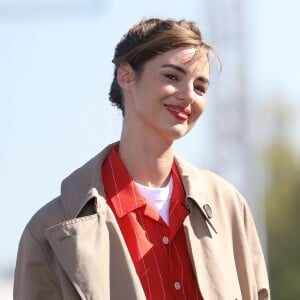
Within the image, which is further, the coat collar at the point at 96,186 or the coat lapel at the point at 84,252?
the coat collar at the point at 96,186

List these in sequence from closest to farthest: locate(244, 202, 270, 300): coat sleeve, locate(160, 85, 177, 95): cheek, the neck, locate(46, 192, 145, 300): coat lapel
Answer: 1. locate(46, 192, 145, 300): coat lapel
2. locate(160, 85, 177, 95): cheek
3. the neck
4. locate(244, 202, 270, 300): coat sleeve

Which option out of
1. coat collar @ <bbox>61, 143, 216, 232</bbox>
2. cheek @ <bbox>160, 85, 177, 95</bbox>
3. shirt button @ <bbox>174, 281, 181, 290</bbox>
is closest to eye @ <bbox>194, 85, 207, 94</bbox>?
cheek @ <bbox>160, 85, 177, 95</bbox>

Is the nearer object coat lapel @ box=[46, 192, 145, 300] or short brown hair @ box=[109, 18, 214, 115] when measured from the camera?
coat lapel @ box=[46, 192, 145, 300]

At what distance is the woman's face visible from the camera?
594 cm

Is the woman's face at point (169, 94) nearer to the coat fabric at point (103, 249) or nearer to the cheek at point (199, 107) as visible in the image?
the cheek at point (199, 107)

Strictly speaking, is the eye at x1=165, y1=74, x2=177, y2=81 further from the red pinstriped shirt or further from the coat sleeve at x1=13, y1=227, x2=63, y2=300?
the coat sleeve at x1=13, y1=227, x2=63, y2=300

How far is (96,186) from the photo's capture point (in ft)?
19.8

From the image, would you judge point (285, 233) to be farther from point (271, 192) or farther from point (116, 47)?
point (116, 47)

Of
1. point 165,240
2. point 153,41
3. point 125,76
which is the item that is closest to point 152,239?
point 165,240

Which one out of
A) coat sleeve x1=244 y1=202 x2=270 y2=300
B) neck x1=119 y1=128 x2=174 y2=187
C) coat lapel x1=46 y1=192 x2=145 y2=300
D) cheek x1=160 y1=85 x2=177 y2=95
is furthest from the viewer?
coat sleeve x1=244 y1=202 x2=270 y2=300

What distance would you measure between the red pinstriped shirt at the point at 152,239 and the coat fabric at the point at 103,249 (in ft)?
0.15

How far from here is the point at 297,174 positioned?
140 feet

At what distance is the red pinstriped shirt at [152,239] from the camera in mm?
5922

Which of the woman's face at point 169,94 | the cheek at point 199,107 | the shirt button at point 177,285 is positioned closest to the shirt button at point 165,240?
the shirt button at point 177,285
